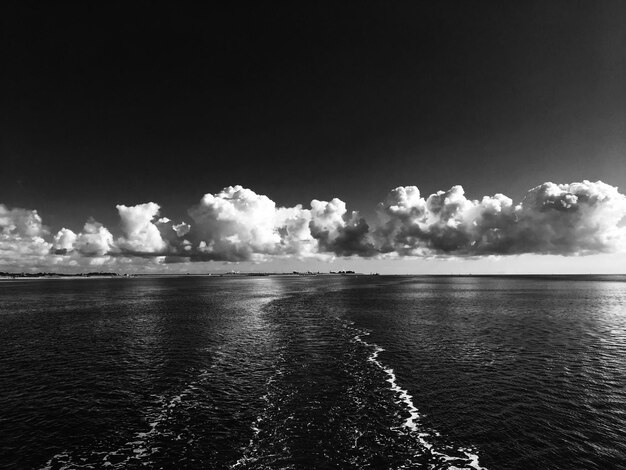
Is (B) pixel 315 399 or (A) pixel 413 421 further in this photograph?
(B) pixel 315 399

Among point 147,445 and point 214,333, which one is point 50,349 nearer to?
point 214,333

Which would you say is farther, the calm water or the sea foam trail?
the calm water

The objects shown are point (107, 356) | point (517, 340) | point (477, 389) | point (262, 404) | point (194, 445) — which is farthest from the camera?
point (517, 340)

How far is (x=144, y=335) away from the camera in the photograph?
72875 millimetres

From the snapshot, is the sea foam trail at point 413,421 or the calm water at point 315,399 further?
the calm water at point 315,399

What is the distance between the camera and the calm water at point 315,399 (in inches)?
1091

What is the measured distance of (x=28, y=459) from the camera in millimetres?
26984

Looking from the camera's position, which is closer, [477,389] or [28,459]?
[28,459]

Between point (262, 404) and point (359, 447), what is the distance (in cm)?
1219

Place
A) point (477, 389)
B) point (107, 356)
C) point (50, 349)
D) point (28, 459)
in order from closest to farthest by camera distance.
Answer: point (28, 459)
point (477, 389)
point (107, 356)
point (50, 349)

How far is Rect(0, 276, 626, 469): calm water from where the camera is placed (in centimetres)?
2772

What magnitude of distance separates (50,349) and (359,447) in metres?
59.4

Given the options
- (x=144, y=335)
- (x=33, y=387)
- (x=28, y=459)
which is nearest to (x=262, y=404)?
(x=28, y=459)

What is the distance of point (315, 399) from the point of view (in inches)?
1510
